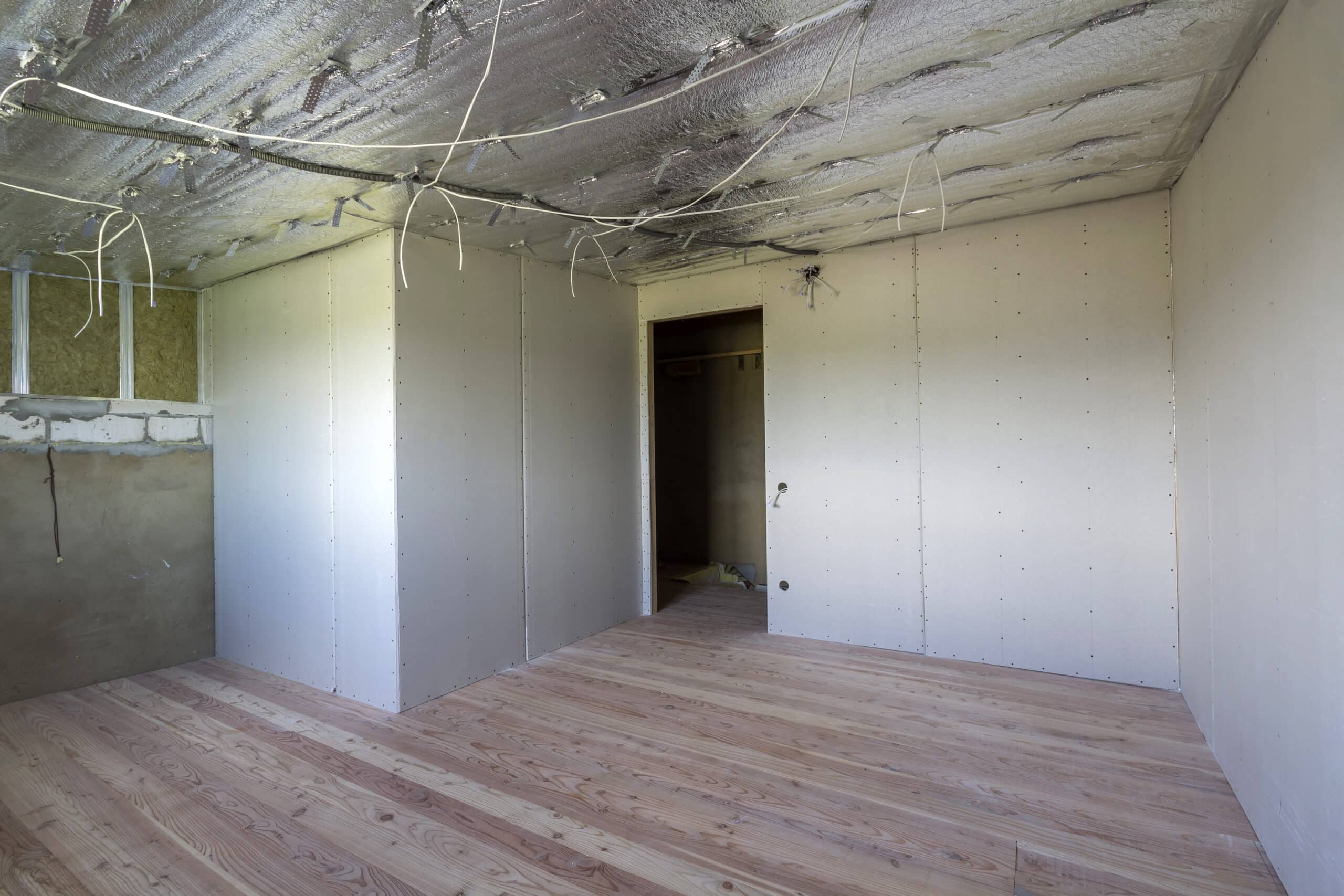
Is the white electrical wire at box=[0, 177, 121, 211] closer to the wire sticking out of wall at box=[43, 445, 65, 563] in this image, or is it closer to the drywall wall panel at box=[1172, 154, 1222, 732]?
the wire sticking out of wall at box=[43, 445, 65, 563]

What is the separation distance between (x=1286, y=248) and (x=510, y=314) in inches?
127

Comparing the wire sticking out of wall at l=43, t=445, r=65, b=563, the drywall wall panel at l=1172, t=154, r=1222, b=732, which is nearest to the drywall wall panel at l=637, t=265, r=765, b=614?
the drywall wall panel at l=1172, t=154, r=1222, b=732

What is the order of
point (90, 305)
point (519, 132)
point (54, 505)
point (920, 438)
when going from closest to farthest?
point (519, 132) → point (54, 505) → point (920, 438) → point (90, 305)

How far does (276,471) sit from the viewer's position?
12.2 feet

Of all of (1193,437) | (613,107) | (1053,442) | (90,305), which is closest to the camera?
(613,107)

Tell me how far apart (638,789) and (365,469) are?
1.98 m

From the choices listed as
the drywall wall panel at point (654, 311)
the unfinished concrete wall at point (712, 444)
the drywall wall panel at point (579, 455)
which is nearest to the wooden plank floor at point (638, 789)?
the drywall wall panel at point (579, 455)

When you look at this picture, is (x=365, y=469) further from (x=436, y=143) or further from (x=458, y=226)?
(x=436, y=143)

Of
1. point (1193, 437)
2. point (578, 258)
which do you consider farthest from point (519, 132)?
point (1193, 437)

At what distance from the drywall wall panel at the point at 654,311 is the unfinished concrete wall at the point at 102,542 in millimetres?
2779

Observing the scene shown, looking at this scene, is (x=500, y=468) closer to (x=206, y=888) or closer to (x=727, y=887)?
(x=206, y=888)

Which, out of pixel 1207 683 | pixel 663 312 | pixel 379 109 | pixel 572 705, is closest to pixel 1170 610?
pixel 1207 683

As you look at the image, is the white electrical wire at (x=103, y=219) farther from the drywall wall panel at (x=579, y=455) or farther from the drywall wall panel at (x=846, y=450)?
the drywall wall panel at (x=846, y=450)

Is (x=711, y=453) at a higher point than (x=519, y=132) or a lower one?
lower
